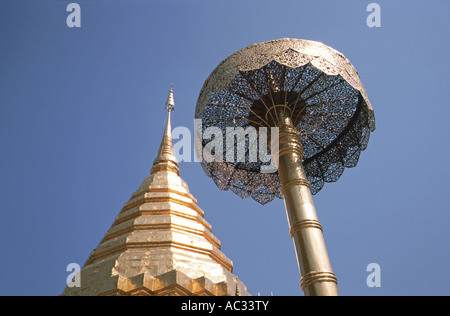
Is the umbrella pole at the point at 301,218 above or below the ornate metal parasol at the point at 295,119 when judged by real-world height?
below

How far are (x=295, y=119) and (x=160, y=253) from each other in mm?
3370

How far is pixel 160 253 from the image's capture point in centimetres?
732

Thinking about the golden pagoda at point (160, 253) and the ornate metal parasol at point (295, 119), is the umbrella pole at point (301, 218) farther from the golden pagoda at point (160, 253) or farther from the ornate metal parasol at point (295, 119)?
the golden pagoda at point (160, 253)

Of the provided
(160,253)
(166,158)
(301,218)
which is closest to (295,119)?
(301,218)

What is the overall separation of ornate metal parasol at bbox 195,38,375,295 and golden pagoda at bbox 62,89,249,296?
111 centimetres

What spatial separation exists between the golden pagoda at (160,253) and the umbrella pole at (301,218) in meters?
1.08

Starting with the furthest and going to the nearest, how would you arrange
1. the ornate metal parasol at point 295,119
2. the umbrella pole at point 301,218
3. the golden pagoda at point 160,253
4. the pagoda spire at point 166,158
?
the pagoda spire at point 166,158 → the ornate metal parasol at point 295,119 → the golden pagoda at point 160,253 → the umbrella pole at point 301,218

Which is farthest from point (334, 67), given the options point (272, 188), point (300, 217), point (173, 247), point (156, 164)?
point (156, 164)

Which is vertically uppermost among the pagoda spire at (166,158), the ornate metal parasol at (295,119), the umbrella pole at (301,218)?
the pagoda spire at (166,158)

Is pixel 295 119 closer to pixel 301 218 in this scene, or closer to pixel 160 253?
pixel 301 218

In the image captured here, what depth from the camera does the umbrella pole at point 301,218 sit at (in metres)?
5.73

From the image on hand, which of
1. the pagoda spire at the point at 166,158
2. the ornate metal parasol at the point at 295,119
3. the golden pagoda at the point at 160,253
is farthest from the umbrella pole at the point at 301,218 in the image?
the pagoda spire at the point at 166,158

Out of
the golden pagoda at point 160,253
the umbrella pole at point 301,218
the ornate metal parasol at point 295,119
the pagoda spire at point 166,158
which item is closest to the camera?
the umbrella pole at point 301,218

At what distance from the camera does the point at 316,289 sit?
5.63 metres
